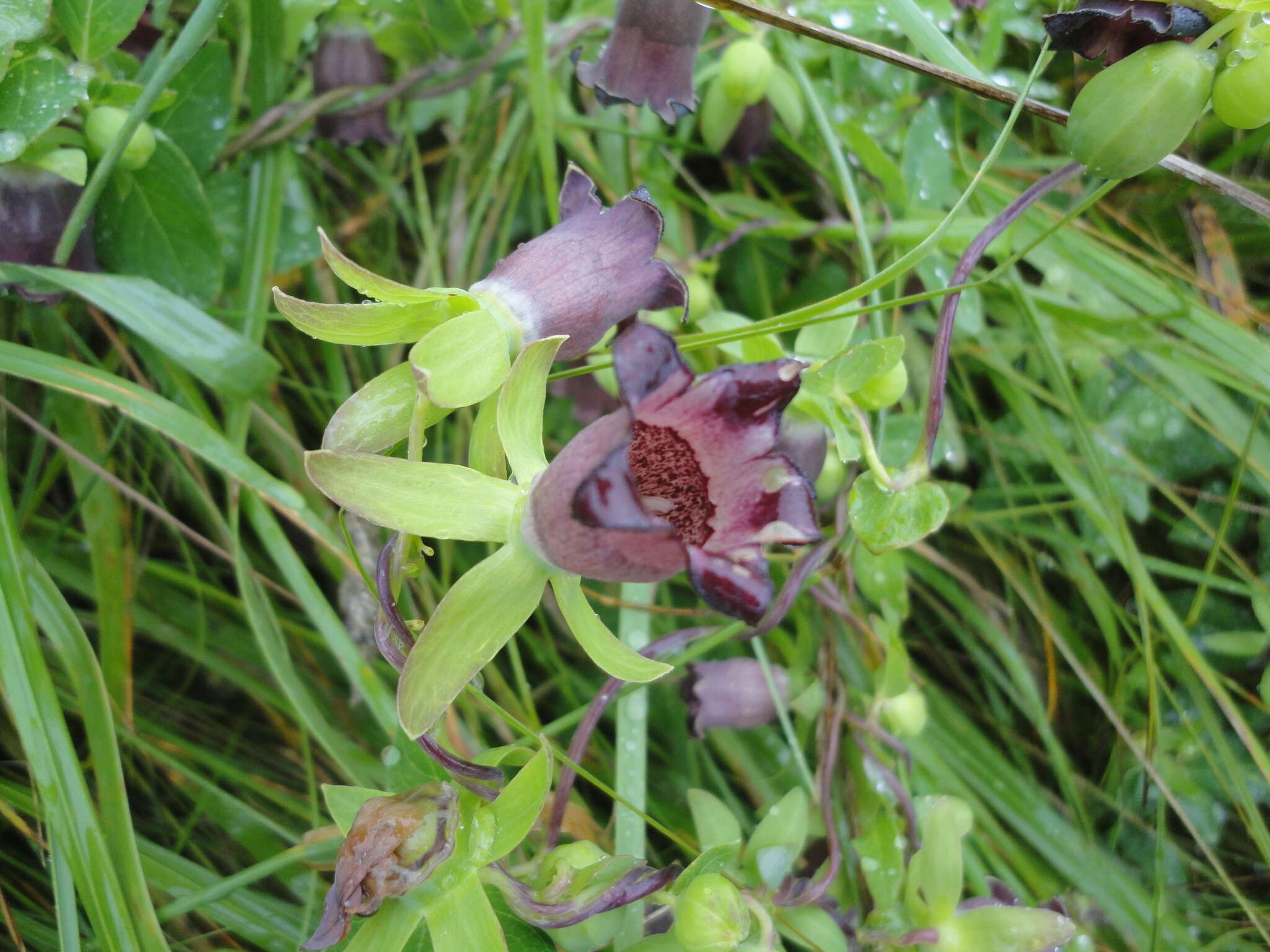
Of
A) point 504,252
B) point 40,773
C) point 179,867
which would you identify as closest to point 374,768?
point 179,867

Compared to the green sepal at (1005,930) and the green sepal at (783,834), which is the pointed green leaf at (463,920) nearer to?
the green sepal at (783,834)

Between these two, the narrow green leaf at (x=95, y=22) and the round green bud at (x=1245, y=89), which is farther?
the narrow green leaf at (x=95, y=22)

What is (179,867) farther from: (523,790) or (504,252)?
(504,252)

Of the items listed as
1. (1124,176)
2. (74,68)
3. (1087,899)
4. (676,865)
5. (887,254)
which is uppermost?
(74,68)

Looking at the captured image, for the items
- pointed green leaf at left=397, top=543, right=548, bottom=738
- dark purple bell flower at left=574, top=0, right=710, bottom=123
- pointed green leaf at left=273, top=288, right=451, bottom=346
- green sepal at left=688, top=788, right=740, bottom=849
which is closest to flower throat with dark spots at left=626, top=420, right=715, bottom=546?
pointed green leaf at left=397, top=543, right=548, bottom=738

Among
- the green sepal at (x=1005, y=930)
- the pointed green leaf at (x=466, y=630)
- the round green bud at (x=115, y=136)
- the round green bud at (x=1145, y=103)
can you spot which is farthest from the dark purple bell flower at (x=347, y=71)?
the green sepal at (x=1005, y=930)

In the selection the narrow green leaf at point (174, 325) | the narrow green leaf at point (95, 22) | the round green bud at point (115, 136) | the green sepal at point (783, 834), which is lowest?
the green sepal at point (783, 834)

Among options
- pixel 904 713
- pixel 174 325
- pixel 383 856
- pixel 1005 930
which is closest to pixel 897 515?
pixel 904 713
